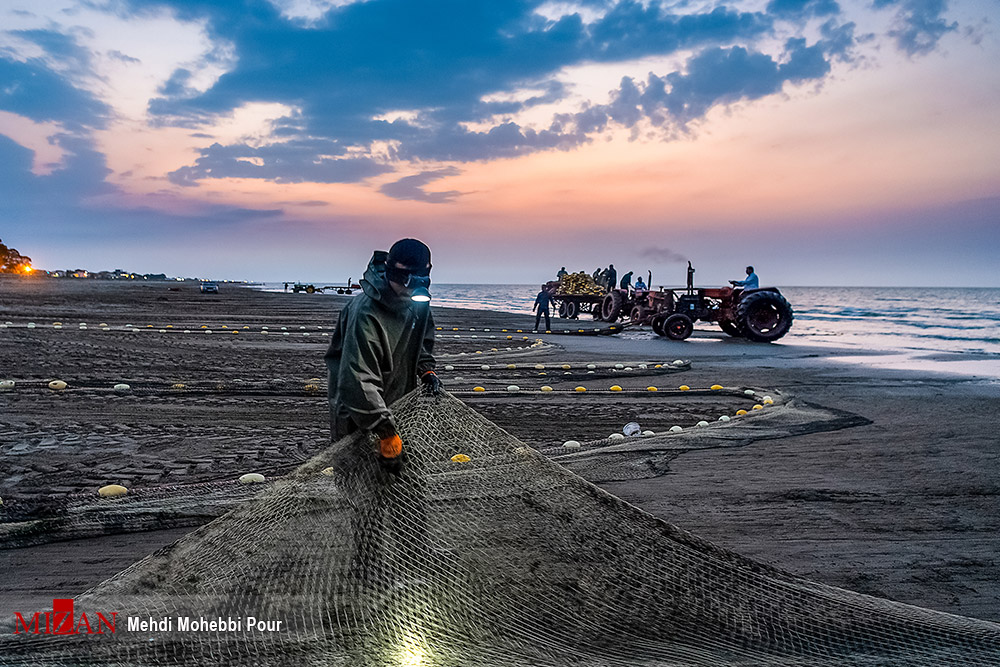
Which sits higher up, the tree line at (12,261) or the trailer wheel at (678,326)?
the tree line at (12,261)

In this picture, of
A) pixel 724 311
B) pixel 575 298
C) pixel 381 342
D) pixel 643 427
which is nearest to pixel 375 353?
pixel 381 342

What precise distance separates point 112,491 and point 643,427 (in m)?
4.70

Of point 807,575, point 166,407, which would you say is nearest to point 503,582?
point 807,575

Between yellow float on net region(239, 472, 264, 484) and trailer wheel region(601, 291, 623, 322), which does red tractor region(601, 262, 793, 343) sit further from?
yellow float on net region(239, 472, 264, 484)

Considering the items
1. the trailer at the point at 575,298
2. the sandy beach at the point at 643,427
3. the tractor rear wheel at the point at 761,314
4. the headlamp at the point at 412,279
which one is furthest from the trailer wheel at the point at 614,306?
the headlamp at the point at 412,279

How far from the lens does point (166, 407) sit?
677cm

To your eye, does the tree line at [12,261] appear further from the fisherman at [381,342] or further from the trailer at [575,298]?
the fisherman at [381,342]

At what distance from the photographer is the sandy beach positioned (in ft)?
10.7

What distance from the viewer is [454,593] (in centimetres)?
237

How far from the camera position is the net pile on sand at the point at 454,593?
7.12 ft

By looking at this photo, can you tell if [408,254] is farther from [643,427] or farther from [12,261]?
[12,261]

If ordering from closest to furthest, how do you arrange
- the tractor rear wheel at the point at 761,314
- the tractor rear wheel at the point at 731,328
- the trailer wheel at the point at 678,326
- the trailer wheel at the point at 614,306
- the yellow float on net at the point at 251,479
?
1. the yellow float on net at the point at 251,479
2. the tractor rear wheel at the point at 761,314
3. the trailer wheel at the point at 678,326
4. the tractor rear wheel at the point at 731,328
5. the trailer wheel at the point at 614,306

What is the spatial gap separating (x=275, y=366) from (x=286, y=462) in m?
5.76

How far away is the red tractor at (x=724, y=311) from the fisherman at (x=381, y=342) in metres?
15.3
